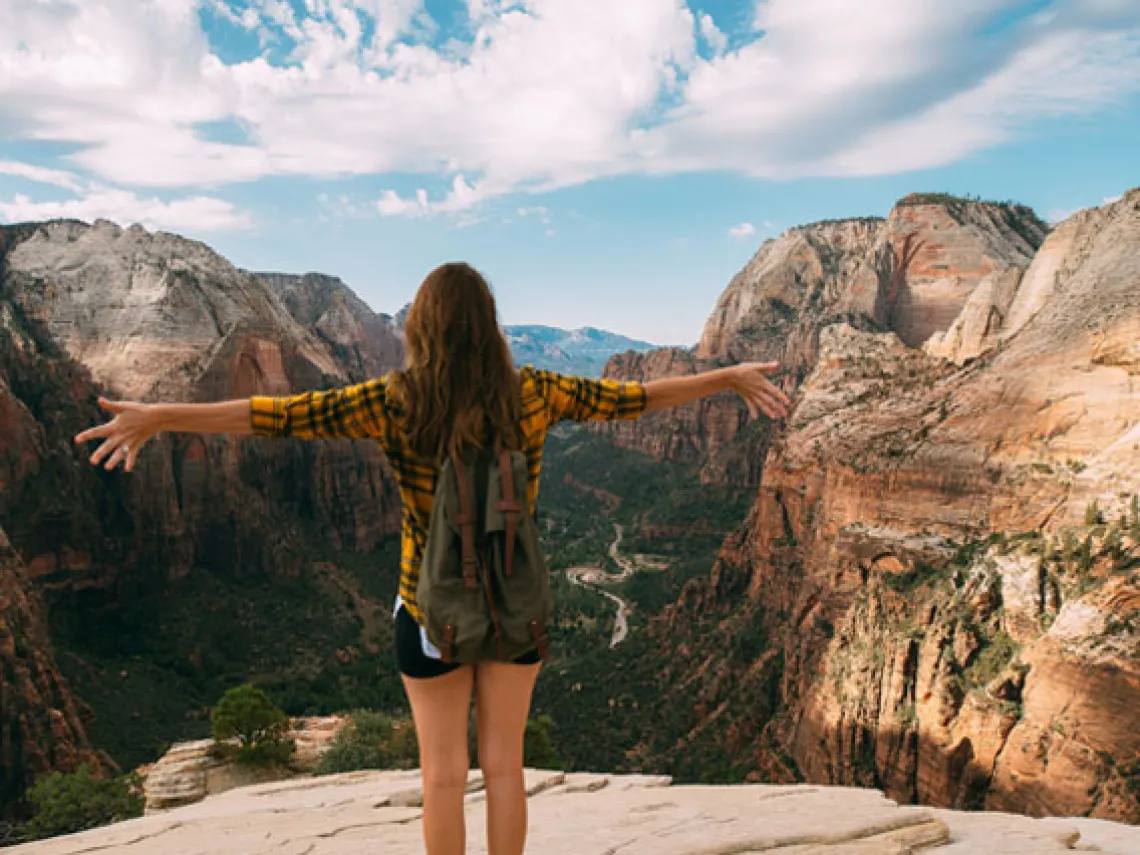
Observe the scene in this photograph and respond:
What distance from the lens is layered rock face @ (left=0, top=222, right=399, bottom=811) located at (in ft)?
149

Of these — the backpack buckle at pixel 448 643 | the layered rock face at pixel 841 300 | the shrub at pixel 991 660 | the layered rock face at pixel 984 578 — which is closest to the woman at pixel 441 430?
the backpack buckle at pixel 448 643

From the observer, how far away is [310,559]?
6128 cm

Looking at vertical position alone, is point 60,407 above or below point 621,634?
above

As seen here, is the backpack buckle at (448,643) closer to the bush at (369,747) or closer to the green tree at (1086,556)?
the bush at (369,747)

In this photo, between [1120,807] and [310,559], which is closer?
[1120,807]

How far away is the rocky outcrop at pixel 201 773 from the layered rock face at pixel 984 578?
1745cm

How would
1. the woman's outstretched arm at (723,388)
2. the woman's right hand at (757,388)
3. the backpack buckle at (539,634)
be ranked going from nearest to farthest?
the backpack buckle at (539,634) → the woman's outstretched arm at (723,388) → the woman's right hand at (757,388)

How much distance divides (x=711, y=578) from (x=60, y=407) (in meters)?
43.9

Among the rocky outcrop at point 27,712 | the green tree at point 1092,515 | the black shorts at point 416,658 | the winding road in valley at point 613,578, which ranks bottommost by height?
the winding road in valley at point 613,578

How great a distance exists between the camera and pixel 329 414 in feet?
12.2

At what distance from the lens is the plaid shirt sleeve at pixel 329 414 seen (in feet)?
12.2

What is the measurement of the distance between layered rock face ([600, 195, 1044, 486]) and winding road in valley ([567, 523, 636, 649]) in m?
15.8

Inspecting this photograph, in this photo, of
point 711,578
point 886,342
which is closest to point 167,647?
point 711,578

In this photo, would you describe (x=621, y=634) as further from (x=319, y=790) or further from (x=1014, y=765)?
(x=319, y=790)
